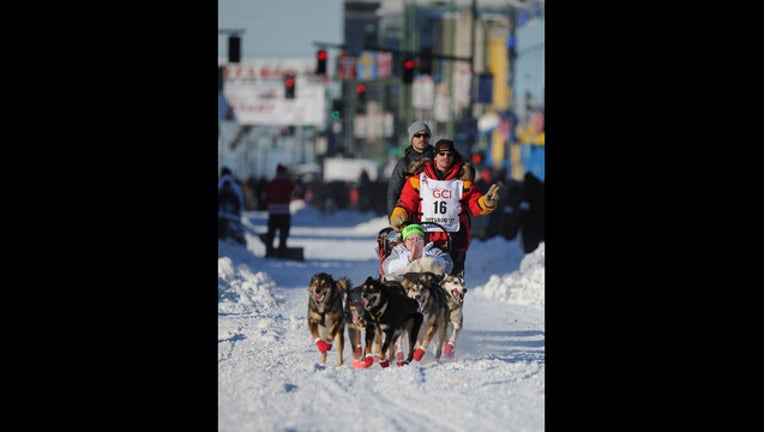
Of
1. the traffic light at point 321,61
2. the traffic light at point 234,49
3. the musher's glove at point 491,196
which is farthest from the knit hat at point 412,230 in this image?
the traffic light at point 321,61

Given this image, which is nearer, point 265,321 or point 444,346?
point 444,346

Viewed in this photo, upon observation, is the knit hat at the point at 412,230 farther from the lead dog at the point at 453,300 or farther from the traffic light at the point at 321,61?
the traffic light at the point at 321,61

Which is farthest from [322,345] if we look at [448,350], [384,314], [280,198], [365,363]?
[280,198]

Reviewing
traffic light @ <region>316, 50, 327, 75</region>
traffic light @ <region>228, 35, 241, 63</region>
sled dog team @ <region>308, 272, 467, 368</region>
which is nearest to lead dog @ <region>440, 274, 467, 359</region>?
sled dog team @ <region>308, 272, 467, 368</region>

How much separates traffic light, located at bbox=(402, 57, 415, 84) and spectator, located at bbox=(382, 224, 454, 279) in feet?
81.5

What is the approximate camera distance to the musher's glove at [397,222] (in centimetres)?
1125

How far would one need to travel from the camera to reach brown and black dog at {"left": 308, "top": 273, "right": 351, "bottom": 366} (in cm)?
987

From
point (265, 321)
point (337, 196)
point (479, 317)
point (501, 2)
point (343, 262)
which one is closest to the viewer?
point (265, 321)

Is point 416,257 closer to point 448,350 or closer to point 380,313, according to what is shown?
point 448,350

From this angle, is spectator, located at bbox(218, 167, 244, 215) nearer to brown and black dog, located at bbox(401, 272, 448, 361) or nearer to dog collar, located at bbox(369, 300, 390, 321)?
brown and black dog, located at bbox(401, 272, 448, 361)
